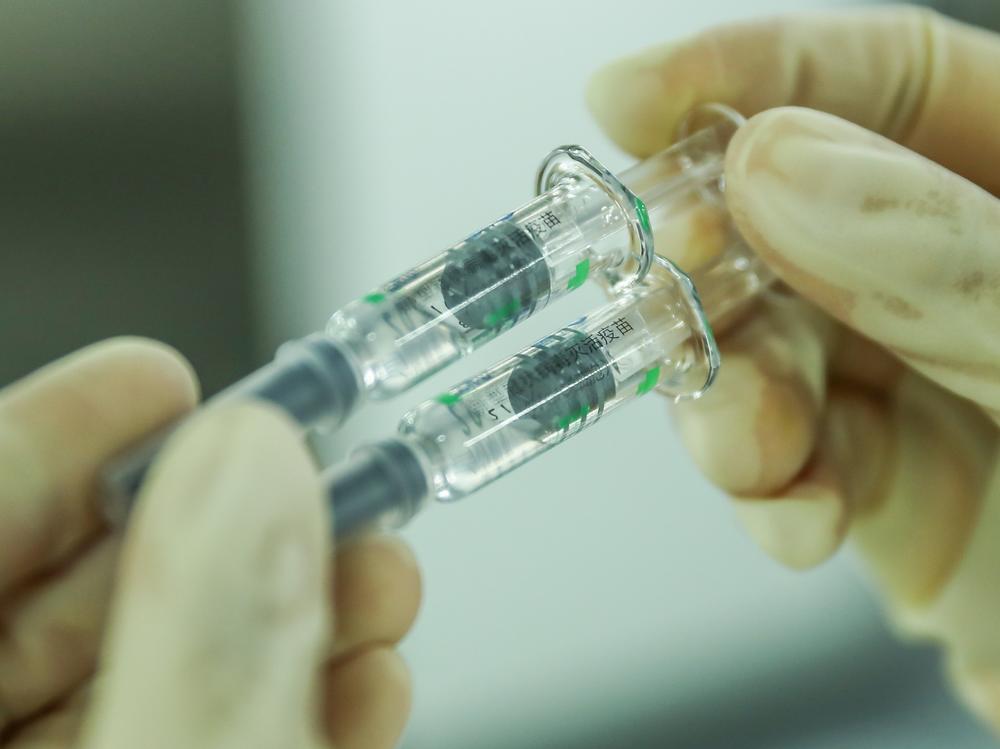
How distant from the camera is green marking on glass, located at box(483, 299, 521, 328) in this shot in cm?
60

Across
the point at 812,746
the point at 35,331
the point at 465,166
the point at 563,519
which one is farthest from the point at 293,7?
the point at 812,746

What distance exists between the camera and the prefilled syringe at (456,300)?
0.52m

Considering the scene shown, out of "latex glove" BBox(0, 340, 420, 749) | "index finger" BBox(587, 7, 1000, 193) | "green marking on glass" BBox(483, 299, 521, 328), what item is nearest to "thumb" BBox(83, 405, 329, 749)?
"latex glove" BBox(0, 340, 420, 749)

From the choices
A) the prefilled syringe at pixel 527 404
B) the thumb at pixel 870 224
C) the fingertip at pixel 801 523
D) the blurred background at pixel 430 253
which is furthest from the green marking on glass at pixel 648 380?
the blurred background at pixel 430 253

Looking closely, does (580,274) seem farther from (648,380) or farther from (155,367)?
(155,367)

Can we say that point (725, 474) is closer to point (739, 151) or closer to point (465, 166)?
point (739, 151)

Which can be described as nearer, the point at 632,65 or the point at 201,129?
the point at 632,65

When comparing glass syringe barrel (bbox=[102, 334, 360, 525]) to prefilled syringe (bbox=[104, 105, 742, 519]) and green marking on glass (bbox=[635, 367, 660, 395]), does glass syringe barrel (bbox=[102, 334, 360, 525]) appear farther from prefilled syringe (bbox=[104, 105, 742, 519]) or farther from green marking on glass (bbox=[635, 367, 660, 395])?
green marking on glass (bbox=[635, 367, 660, 395])

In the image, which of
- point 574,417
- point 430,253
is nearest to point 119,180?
point 430,253

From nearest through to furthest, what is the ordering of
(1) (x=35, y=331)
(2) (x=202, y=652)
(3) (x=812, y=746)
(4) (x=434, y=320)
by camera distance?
(2) (x=202, y=652) < (4) (x=434, y=320) < (1) (x=35, y=331) < (3) (x=812, y=746)

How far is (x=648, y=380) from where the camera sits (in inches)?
25.0

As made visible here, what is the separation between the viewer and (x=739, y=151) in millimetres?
616

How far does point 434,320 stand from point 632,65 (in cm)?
30

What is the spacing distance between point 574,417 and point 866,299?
0.66 feet
